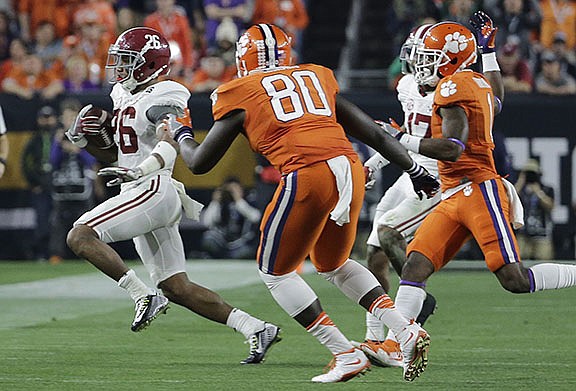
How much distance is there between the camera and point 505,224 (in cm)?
612

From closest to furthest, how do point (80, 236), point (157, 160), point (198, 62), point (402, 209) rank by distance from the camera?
point (157, 160) < point (80, 236) < point (402, 209) < point (198, 62)

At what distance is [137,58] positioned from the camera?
7.03 m

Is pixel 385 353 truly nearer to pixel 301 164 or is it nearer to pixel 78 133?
pixel 301 164

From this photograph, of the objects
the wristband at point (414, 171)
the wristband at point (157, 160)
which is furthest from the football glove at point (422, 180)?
the wristband at point (157, 160)

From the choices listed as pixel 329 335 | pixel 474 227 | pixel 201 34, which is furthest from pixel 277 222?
pixel 201 34

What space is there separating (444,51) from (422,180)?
0.79 metres

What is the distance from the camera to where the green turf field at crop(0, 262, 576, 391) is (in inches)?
227

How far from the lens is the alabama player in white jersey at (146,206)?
21.6 ft

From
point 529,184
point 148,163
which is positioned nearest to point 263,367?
point 148,163

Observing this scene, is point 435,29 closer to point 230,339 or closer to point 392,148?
point 392,148

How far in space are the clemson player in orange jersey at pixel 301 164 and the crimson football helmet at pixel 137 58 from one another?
4.44ft

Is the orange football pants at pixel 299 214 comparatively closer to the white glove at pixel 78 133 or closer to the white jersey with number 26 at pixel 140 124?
the white jersey with number 26 at pixel 140 124

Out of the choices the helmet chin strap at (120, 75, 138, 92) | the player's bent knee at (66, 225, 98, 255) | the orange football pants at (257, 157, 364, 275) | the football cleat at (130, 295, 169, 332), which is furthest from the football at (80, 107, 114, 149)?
the orange football pants at (257, 157, 364, 275)

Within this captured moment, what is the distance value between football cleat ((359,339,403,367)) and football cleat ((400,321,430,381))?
762 millimetres
